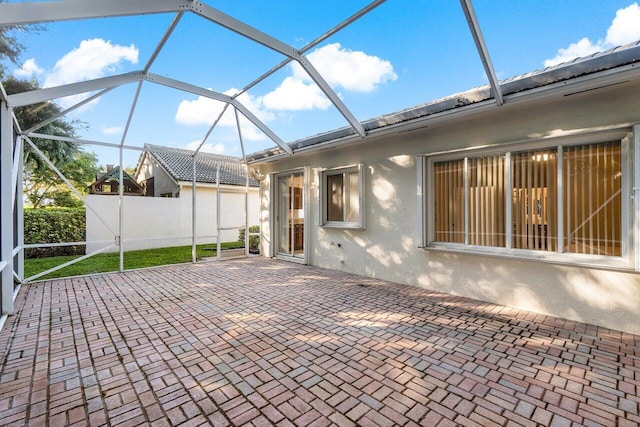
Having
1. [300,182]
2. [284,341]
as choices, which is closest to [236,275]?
[300,182]

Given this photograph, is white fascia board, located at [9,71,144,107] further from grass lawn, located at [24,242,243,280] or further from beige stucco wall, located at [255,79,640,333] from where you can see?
grass lawn, located at [24,242,243,280]

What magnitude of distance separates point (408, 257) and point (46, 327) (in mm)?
5761

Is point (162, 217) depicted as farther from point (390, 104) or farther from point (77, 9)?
point (390, 104)

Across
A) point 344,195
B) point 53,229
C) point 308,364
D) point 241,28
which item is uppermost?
point 241,28

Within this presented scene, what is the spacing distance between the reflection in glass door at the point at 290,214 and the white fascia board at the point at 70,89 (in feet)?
14.9

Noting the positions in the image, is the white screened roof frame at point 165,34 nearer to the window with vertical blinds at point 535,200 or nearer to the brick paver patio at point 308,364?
the window with vertical blinds at point 535,200

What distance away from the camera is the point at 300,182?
8812 millimetres

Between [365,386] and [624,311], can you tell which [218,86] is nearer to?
[365,386]

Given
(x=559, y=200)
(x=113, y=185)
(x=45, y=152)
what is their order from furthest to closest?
(x=113, y=185), (x=45, y=152), (x=559, y=200)

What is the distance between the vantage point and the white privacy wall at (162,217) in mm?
11422

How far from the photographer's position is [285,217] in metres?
9.30

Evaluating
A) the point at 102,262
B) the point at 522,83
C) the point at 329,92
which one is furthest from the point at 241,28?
the point at 102,262

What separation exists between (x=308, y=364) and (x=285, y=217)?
652cm

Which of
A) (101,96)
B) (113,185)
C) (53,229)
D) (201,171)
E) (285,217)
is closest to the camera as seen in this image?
(101,96)
